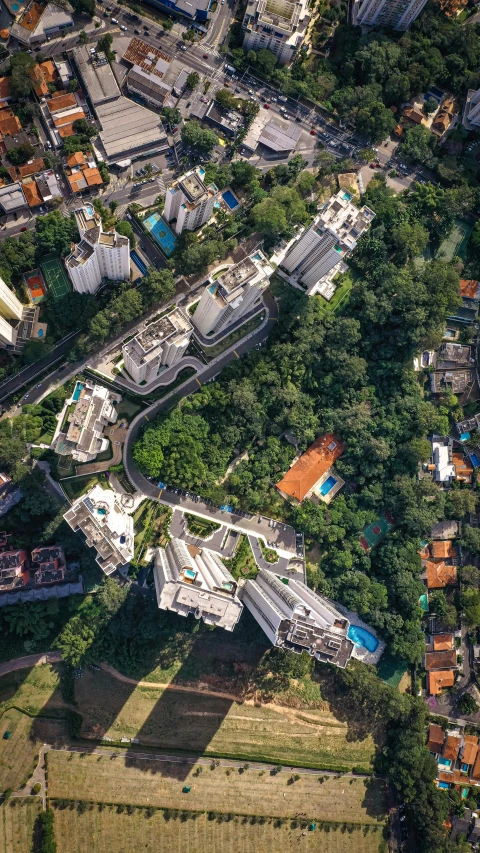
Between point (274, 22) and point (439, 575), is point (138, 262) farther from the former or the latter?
point (439, 575)

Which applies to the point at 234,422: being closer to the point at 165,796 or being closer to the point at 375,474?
the point at 375,474

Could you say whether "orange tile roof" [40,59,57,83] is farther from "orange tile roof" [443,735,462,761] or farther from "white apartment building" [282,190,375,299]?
"orange tile roof" [443,735,462,761]

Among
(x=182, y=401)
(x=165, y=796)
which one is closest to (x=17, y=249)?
(x=182, y=401)

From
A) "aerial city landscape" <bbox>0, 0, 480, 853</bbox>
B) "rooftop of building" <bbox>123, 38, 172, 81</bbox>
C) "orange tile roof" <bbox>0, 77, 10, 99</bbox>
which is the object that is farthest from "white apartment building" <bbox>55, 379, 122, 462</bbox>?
"rooftop of building" <bbox>123, 38, 172, 81</bbox>

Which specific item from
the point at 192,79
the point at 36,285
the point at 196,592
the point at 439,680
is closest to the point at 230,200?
the point at 192,79

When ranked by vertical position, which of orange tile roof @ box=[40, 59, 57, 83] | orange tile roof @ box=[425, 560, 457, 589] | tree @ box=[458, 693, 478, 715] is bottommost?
tree @ box=[458, 693, 478, 715]

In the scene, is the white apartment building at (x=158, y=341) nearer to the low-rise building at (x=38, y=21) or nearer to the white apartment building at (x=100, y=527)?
the white apartment building at (x=100, y=527)

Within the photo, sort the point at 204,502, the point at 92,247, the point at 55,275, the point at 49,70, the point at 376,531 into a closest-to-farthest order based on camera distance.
A: the point at 92,247
the point at 55,275
the point at 49,70
the point at 204,502
the point at 376,531
